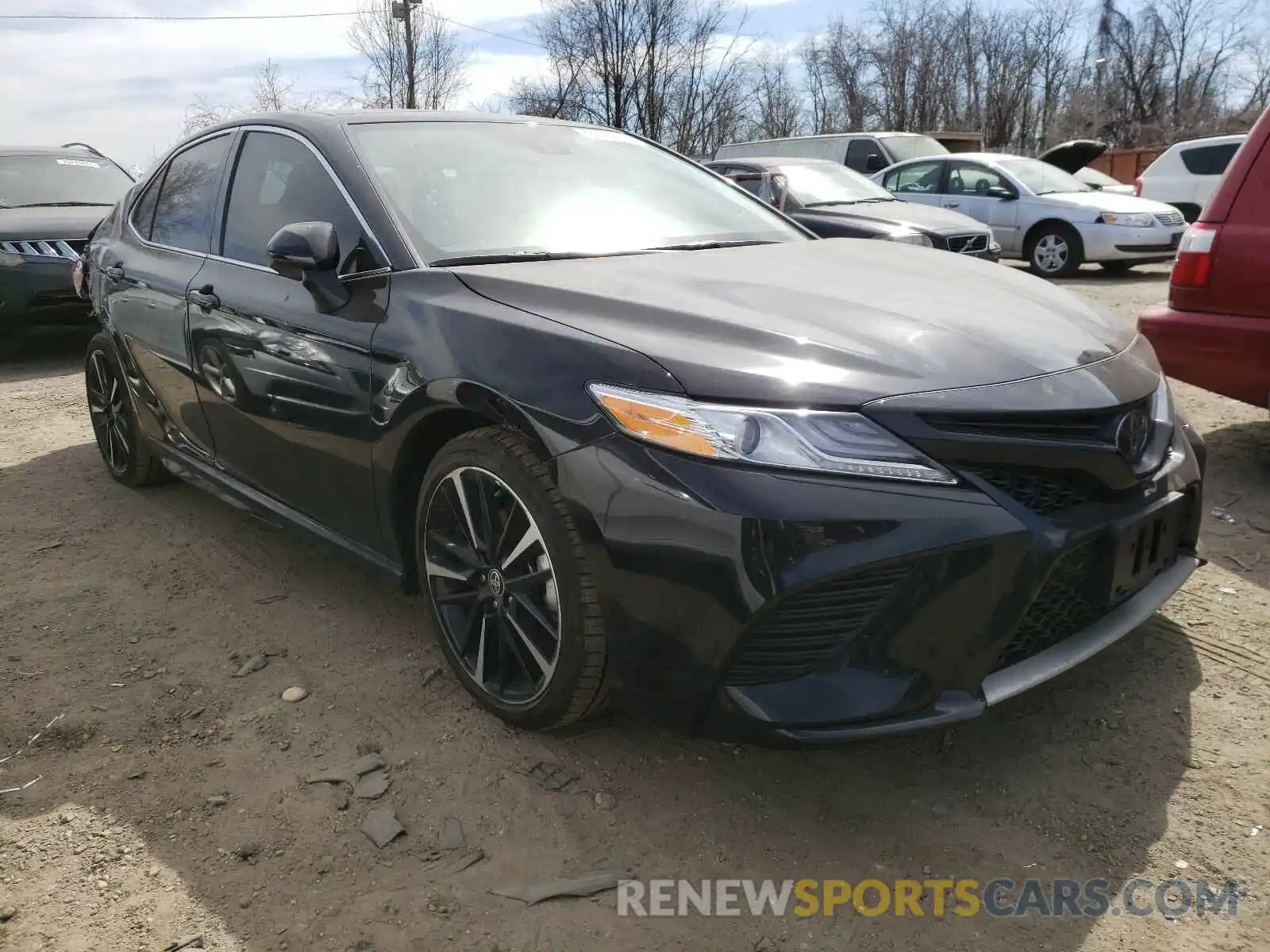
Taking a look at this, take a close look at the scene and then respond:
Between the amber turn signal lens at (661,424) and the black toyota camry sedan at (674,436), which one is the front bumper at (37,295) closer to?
the black toyota camry sedan at (674,436)

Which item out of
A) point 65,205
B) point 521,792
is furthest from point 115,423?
point 65,205

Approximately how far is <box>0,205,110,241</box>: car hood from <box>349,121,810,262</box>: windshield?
19.2ft

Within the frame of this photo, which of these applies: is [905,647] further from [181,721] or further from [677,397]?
[181,721]

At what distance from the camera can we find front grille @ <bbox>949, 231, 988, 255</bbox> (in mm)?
9055

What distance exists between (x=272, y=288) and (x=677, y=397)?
66.0 inches

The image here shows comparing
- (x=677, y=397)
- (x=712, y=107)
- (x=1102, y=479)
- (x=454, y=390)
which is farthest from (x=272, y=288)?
(x=712, y=107)

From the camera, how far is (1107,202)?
11.5m

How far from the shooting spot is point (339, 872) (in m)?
2.15

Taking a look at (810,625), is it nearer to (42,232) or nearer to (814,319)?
(814,319)

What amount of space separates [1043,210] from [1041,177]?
3.06 feet

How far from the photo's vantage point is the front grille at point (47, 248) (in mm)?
7859

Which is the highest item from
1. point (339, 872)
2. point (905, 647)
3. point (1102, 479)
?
point (1102, 479)

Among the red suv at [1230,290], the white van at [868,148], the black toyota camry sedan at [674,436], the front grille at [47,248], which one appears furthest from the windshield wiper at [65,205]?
the red suv at [1230,290]

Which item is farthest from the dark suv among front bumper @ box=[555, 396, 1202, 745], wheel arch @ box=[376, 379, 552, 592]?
front bumper @ box=[555, 396, 1202, 745]
